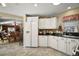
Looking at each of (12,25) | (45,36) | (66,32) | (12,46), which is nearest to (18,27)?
(12,25)

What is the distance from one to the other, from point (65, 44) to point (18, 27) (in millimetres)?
1511

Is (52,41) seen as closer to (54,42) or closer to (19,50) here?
(54,42)

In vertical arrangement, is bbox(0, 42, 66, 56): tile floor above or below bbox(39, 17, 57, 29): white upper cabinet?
Result: below

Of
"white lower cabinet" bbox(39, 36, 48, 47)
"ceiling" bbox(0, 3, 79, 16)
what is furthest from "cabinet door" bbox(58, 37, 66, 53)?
"ceiling" bbox(0, 3, 79, 16)

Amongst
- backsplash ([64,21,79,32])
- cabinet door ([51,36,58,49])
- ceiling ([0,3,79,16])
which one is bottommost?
cabinet door ([51,36,58,49])

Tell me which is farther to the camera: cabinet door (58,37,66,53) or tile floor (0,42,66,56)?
cabinet door (58,37,66,53)

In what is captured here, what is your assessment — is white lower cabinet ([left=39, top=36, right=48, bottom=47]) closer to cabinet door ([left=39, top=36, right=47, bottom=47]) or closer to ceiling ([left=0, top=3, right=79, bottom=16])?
cabinet door ([left=39, top=36, right=47, bottom=47])

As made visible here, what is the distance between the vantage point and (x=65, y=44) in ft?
11.5

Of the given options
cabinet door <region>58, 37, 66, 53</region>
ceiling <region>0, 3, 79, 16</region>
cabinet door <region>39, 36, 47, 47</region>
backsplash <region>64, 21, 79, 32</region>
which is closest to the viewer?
ceiling <region>0, 3, 79, 16</region>

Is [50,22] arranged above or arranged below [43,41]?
above

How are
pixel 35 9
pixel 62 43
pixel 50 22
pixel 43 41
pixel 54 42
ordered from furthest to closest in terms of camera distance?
pixel 62 43 → pixel 54 42 → pixel 43 41 → pixel 50 22 → pixel 35 9

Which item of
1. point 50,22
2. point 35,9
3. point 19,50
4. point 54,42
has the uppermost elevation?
point 35,9

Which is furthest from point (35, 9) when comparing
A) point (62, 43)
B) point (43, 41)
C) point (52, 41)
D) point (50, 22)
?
point (62, 43)

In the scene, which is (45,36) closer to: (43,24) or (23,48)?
(43,24)
